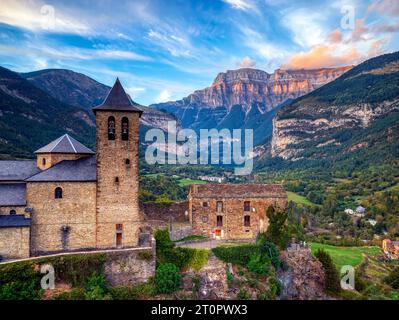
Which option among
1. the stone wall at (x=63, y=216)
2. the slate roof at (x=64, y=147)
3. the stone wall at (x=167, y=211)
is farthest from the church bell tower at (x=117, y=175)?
the stone wall at (x=167, y=211)

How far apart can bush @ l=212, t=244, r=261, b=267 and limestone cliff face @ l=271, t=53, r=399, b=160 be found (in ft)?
385

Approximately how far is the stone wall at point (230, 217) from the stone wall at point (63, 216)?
34.7 feet

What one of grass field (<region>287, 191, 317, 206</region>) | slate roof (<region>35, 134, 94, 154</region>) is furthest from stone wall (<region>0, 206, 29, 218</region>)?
grass field (<region>287, 191, 317, 206</region>)

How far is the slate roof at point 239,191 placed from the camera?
117 feet

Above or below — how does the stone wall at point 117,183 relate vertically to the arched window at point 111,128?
below

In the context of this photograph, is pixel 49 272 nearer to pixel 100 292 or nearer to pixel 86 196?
pixel 100 292

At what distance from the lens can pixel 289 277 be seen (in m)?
33.6

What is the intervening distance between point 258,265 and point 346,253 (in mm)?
39115

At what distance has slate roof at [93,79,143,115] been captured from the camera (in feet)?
97.0

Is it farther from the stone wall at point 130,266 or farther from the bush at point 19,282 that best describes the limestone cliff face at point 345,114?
the bush at point 19,282

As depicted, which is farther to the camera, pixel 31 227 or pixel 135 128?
pixel 135 128
